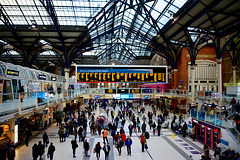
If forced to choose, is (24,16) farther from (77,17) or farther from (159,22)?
(159,22)

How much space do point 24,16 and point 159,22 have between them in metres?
19.4

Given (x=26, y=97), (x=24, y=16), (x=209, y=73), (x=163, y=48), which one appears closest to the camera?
(x=26, y=97)

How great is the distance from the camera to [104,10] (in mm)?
22203

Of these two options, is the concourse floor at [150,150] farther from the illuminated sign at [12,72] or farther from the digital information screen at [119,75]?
the digital information screen at [119,75]

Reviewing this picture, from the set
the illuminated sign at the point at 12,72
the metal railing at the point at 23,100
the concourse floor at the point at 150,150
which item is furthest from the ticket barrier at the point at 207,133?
the illuminated sign at the point at 12,72

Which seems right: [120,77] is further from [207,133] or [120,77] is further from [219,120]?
[219,120]

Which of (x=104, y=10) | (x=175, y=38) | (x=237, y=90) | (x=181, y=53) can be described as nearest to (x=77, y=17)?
(x=104, y=10)

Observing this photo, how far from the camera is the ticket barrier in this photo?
1301 centimetres

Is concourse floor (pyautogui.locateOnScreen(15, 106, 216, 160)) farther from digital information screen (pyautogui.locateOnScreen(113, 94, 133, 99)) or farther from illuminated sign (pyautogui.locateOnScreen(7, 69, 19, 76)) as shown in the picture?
digital information screen (pyautogui.locateOnScreen(113, 94, 133, 99))

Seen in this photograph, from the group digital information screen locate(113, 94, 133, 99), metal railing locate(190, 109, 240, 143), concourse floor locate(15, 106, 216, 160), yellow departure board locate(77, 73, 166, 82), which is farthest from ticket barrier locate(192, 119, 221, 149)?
digital information screen locate(113, 94, 133, 99)

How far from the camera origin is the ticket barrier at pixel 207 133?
1301 centimetres

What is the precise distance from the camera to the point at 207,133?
14172mm

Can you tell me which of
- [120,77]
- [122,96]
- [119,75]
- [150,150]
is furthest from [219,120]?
[122,96]

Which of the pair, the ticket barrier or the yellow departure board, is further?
the yellow departure board
